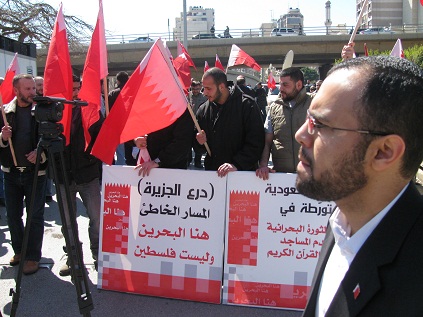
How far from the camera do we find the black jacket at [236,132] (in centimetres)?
400

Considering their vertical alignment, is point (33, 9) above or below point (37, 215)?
above

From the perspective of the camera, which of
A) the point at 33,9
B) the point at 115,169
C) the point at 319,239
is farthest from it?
the point at 33,9

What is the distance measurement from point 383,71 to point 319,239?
262 cm

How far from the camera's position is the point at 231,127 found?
13.2ft

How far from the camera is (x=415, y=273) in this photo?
3.48ft

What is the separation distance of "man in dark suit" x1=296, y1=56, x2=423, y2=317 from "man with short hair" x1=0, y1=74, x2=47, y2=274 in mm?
3602

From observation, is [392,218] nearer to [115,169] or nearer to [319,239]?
[319,239]

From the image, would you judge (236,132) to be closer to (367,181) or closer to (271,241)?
(271,241)

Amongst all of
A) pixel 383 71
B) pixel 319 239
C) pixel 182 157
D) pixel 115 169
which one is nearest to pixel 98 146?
pixel 115 169

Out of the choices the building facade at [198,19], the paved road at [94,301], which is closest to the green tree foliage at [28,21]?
the paved road at [94,301]

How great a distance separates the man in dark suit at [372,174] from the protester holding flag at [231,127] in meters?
2.62

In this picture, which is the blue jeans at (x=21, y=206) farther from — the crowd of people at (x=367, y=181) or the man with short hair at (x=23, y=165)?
the crowd of people at (x=367, y=181)

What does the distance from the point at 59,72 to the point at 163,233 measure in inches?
70.9

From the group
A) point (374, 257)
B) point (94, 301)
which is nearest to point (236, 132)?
point (94, 301)
